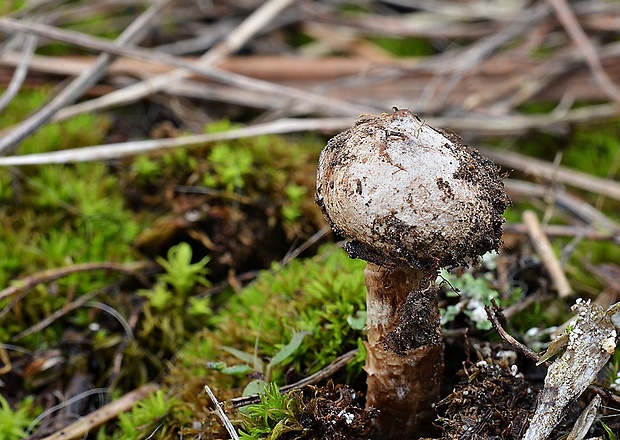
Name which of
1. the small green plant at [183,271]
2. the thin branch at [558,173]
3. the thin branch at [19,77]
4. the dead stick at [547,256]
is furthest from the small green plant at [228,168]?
the thin branch at [558,173]

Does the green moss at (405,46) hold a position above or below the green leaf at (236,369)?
above

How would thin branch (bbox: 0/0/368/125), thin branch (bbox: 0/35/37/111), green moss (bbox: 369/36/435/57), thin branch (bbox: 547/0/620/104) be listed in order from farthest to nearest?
green moss (bbox: 369/36/435/57)
thin branch (bbox: 547/0/620/104)
thin branch (bbox: 0/0/368/125)
thin branch (bbox: 0/35/37/111)

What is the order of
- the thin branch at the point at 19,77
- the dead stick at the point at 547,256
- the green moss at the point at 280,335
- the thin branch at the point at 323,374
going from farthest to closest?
the thin branch at the point at 19,77 < the dead stick at the point at 547,256 < the green moss at the point at 280,335 < the thin branch at the point at 323,374

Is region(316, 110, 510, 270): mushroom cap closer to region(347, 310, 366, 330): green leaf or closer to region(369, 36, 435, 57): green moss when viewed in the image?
region(347, 310, 366, 330): green leaf

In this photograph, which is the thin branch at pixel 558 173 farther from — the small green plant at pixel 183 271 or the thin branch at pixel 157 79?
the small green plant at pixel 183 271

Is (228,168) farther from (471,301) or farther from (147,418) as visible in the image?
(471,301)

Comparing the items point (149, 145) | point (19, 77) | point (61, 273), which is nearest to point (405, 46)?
point (149, 145)

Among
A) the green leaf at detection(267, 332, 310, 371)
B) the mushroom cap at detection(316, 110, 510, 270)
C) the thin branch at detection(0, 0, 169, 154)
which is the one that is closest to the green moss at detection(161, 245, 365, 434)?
the green leaf at detection(267, 332, 310, 371)
